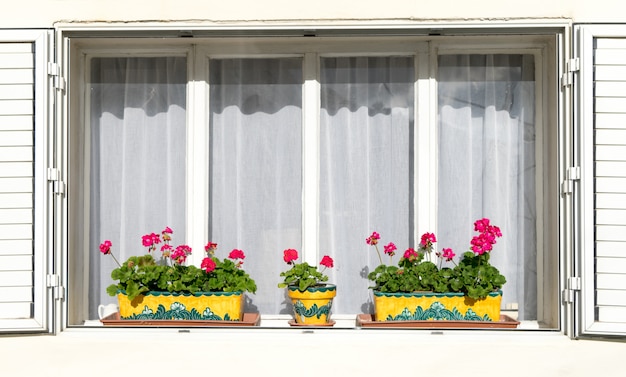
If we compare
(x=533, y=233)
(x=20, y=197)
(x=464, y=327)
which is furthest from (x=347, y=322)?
(x=20, y=197)

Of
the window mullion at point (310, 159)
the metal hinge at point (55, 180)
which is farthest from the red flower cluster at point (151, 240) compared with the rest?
the window mullion at point (310, 159)

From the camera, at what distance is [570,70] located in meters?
5.30

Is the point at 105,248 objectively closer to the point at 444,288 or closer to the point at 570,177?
the point at 444,288

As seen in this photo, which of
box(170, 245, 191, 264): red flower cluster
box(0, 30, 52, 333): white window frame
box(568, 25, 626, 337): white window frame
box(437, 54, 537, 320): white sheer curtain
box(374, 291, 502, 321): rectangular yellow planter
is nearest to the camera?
box(568, 25, 626, 337): white window frame

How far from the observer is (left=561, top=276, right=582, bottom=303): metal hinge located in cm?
525

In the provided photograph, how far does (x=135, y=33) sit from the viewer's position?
5520mm

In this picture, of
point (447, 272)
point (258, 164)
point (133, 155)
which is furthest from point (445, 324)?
point (133, 155)

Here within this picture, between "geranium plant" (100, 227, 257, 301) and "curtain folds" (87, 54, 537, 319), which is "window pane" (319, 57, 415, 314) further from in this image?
"geranium plant" (100, 227, 257, 301)

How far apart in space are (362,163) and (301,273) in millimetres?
864

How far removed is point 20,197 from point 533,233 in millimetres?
3256

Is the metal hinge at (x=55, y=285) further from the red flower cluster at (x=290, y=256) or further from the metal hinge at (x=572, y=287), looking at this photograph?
the metal hinge at (x=572, y=287)

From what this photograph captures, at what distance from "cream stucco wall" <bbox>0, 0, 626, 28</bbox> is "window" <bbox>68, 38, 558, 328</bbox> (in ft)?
1.10

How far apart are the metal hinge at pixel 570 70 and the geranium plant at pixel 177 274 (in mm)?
2252

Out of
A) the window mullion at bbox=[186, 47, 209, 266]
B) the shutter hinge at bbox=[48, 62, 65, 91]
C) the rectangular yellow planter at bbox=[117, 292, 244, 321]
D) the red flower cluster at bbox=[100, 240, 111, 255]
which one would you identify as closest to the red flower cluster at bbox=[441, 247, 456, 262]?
the rectangular yellow planter at bbox=[117, 292, 244, 321]
